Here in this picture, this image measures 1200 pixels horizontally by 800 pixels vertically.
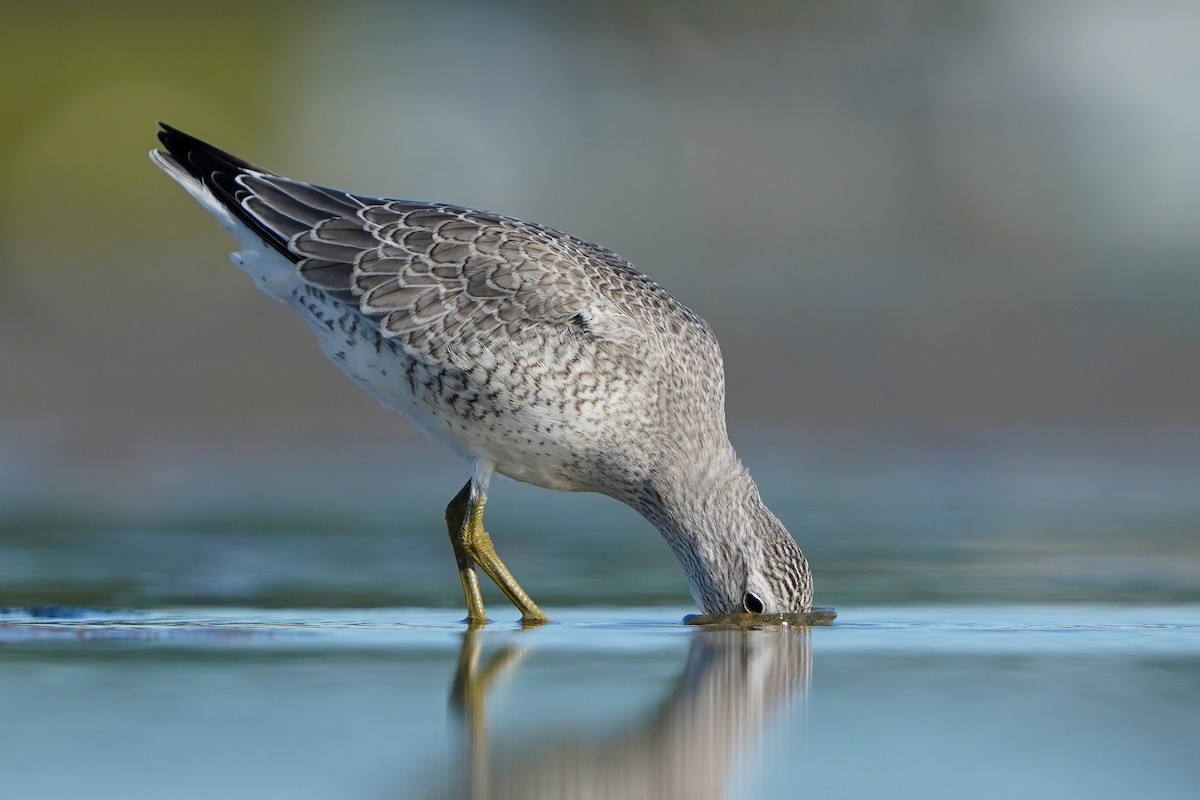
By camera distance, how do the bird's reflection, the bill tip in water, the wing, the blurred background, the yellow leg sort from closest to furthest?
the bird's reflection
the bill tip in water
the yellow leg
the wing
the blurred background

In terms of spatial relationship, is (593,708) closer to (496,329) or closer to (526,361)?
(526,361)

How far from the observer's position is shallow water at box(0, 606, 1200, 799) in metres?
4.00

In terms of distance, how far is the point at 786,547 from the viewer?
717 centimetres

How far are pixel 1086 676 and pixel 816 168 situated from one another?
36.8 ft

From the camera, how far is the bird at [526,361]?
7.12 metres

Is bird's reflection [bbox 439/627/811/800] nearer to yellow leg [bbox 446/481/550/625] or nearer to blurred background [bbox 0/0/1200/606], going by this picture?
yellow leg [bbox 446/481/550/625]

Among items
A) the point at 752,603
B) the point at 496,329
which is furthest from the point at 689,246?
the point at 752,603

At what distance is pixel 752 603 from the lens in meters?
7.14

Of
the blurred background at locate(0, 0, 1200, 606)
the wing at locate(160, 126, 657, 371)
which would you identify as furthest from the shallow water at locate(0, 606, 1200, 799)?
the blurred background at locate(0, 0, 1200, 606)

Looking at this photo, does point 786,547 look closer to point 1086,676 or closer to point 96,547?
point 1086,676

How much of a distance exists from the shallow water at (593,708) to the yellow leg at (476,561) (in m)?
0.55

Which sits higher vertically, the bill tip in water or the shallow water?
the bill tip in water

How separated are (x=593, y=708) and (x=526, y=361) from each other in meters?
2.53

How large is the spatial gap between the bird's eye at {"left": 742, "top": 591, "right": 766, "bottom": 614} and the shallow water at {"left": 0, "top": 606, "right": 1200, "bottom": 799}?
1.79 ft
